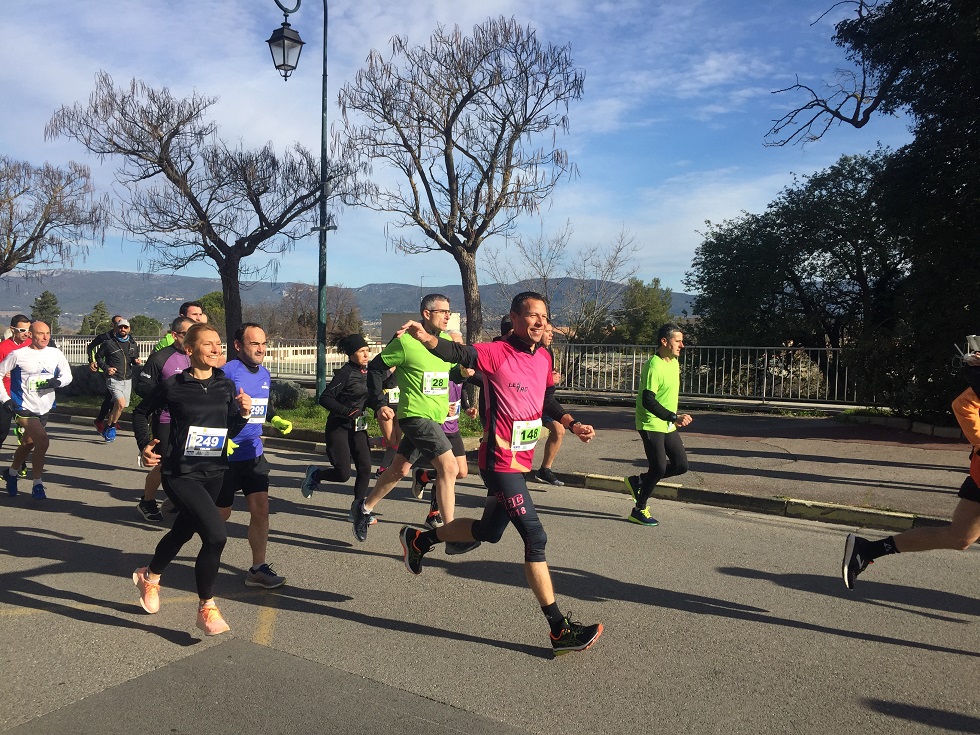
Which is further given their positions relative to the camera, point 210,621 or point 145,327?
point 145,327

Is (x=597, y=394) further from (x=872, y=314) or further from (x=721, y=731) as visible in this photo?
(x=721, y=731)

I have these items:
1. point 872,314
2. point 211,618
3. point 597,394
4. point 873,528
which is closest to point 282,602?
point 211,618

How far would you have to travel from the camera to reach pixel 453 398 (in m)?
7.31

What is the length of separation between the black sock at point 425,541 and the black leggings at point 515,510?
652 mm

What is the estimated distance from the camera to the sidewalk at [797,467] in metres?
7.79

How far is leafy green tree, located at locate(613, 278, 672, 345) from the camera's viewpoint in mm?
25844

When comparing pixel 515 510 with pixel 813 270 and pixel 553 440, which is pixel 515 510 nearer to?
pixel 553 440

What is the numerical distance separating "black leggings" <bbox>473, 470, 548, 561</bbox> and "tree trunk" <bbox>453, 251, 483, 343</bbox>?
35.1 ft

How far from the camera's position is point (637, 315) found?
88.8ft

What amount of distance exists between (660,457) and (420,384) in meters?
2.33

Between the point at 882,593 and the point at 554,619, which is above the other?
the point at 554,619

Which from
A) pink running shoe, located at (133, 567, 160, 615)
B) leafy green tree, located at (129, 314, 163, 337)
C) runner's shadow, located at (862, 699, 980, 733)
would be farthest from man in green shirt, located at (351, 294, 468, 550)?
leafy green tree, located at (129, 314, 163, 337)

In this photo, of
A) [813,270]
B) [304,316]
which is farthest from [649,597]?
[304,316]

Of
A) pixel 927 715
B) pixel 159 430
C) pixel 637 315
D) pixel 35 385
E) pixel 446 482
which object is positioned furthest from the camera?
pixel 637 315
